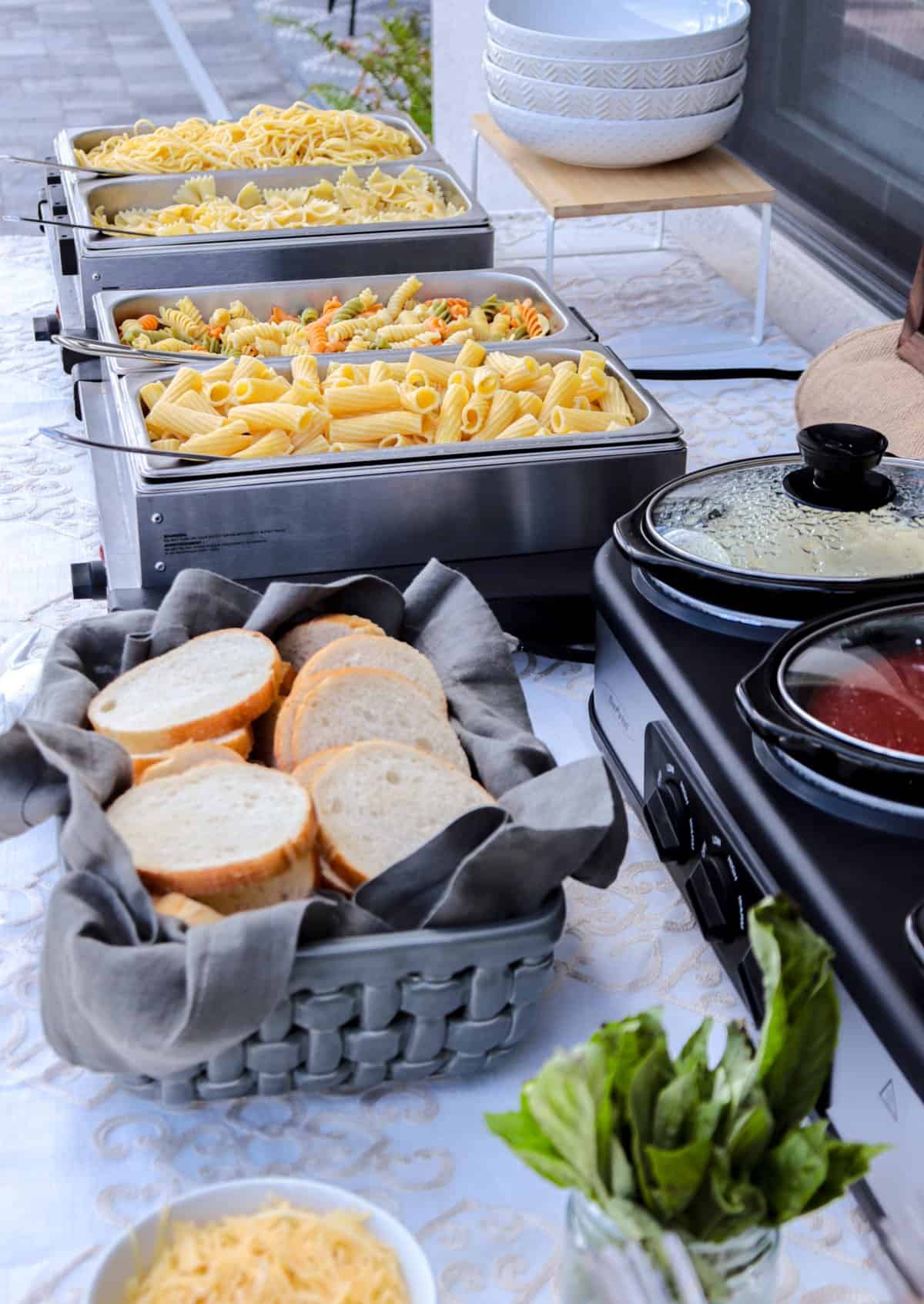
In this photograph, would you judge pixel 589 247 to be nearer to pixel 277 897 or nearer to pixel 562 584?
pixel 562 584

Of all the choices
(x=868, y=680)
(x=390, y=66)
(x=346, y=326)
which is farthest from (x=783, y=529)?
(x=390, y=66)

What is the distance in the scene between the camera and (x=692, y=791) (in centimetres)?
76

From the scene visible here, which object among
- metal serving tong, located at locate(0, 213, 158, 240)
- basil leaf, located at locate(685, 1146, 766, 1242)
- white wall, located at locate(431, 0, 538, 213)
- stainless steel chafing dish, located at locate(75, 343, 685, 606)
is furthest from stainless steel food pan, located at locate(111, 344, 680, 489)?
white wall, located at locate(431, 0, 538, 213)

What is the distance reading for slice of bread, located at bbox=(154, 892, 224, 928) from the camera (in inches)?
25.4

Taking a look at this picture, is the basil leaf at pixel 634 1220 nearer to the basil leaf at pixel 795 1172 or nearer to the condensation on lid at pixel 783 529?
the basil leaf at pixel 795 1172

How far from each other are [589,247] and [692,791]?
4.83 ft

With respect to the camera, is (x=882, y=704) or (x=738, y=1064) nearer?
(x=738, y=1064)

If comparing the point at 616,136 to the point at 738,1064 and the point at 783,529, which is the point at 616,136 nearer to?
the point at 783,529

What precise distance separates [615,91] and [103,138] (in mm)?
767

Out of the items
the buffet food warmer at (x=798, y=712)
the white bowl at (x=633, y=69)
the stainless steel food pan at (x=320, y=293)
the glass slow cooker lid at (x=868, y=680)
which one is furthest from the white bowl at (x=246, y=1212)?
A: the white bowl at (x=633, y=69)

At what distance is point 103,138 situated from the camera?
2.03 meters

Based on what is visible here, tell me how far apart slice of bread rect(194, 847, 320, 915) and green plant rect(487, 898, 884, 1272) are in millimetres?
223

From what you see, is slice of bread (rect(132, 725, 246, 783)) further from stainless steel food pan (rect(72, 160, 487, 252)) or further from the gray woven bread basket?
stainless steel food pan (rect(72, 160, 487, 252))

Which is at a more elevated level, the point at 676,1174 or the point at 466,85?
the point at 676,1174
